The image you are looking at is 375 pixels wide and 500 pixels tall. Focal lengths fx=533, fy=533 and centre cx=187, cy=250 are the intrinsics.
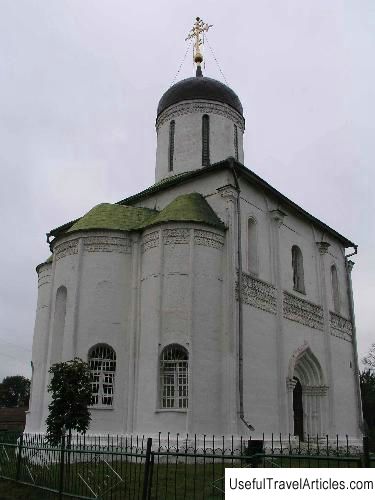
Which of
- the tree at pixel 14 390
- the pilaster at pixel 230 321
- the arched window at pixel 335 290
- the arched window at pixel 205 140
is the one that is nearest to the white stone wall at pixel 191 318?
the pilaster at pixel 230 321

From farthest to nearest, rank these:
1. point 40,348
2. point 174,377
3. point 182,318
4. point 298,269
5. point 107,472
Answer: point 298,269
point 40,348
point 182,318
point 174,377
point 107,472

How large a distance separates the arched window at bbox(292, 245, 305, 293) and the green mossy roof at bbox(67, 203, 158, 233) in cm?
609

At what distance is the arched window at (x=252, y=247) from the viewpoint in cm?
1864

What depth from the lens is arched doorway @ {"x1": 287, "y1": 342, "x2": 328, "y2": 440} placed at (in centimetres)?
1980

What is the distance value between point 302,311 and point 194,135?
28.5 ft

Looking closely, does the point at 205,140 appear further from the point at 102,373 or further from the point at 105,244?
the point at 102,373

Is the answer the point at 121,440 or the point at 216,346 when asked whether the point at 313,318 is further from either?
the point at 121,440

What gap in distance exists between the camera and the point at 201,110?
23.2 meters

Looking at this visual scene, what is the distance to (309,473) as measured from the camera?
541cm

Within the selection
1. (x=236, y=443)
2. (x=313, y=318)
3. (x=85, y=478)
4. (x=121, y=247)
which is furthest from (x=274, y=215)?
(x=85, y=478)

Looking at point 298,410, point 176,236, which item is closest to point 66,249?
point 176,236

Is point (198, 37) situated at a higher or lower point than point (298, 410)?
higher

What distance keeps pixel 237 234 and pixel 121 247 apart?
153 inches

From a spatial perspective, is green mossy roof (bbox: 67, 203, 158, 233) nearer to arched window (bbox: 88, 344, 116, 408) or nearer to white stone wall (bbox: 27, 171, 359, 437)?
white stone wall (bbox: 27, 171, 359, 437)
